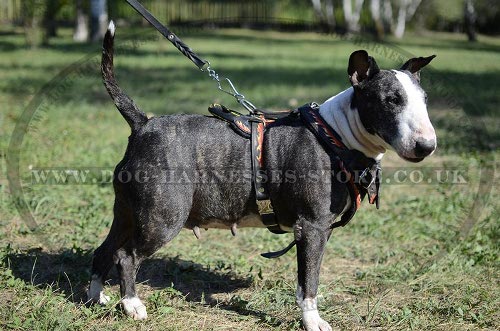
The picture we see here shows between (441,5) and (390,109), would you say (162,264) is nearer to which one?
(390,109)

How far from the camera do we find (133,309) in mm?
3760

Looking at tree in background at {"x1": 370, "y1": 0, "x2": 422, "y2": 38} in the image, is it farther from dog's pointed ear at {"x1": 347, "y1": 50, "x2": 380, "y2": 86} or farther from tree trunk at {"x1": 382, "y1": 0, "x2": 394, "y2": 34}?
dog's pointed ear at {"x1": 347, "y1": 50, "x2": 380, "y2": 86}

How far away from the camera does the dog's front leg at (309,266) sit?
358 cm

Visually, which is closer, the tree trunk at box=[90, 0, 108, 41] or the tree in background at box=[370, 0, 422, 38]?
the tree trunk at box=[90, 0, 108, 41]

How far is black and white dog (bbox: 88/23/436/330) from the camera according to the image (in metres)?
3.52

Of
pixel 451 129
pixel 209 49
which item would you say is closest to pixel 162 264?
pixel 451 129

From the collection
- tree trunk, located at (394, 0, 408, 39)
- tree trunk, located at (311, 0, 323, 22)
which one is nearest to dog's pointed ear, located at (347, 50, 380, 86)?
tree trunk, located at (394, 0, 408, 39)

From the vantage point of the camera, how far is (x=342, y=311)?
404 centimetres

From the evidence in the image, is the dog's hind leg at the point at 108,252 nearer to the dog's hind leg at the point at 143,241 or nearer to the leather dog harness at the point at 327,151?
the dog's hind leg at the point at 143,241

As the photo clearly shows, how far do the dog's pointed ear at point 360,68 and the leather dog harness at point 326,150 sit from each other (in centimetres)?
35

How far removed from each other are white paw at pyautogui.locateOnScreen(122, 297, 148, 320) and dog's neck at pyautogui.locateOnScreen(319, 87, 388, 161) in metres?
1.70

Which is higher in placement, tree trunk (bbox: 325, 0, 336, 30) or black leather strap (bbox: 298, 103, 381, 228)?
tree trunk (bbox: 325, 0, 336, 30)

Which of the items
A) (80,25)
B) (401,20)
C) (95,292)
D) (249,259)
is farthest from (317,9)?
(95,292)

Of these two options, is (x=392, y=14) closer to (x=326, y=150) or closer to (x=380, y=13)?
(x=380, y=13)
